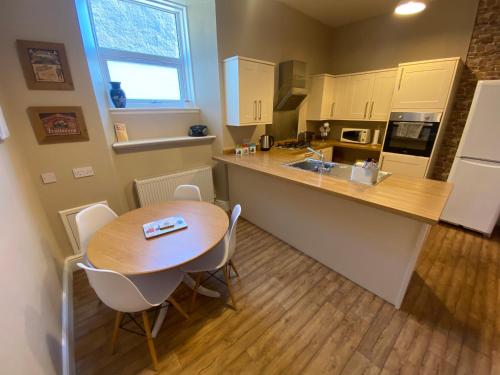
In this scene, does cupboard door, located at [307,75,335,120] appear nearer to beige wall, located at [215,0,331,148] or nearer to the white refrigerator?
beige wall, located at [215,0,331,148]

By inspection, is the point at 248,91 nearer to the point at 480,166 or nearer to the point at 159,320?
the point at 159,320

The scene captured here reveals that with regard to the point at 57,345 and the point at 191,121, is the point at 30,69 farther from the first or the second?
the point at 57,345

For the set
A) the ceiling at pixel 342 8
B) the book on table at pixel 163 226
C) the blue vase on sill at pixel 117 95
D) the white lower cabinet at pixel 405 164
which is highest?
the ceiling at pixel 342 8

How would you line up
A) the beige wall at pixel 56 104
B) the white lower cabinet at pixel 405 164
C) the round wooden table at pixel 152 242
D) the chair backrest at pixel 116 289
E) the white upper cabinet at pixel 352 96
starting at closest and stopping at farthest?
Result: the chair backrest at pixel 116 289 → the round wooden table at pixel 152 242 → the beige wall at pixel 56 104 → the white lower cabinet at pixel 405 164 → the white upper cabinet at pixel 352 96

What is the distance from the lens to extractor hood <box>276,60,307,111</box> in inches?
124

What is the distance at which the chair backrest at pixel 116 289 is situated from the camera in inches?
40.9

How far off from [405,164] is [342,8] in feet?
8.32

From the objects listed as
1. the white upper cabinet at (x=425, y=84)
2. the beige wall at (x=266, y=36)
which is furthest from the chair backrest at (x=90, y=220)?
the white upper cabinet at (x=425, y=84)

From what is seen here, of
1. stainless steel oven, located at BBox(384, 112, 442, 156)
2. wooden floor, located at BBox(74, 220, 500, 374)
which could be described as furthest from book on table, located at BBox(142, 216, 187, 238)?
stainless steel oven, located at BBox(384, 112, 442, 156)

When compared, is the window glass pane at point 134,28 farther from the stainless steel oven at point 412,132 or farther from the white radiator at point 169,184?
Result: the stainless steel oven at point 412,132

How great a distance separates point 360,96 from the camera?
3.54 meters

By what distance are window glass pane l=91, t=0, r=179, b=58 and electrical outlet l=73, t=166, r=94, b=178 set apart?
4.57 feet

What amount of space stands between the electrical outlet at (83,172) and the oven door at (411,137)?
375 cm

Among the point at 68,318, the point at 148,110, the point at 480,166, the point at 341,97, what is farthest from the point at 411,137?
the point at 68,318
